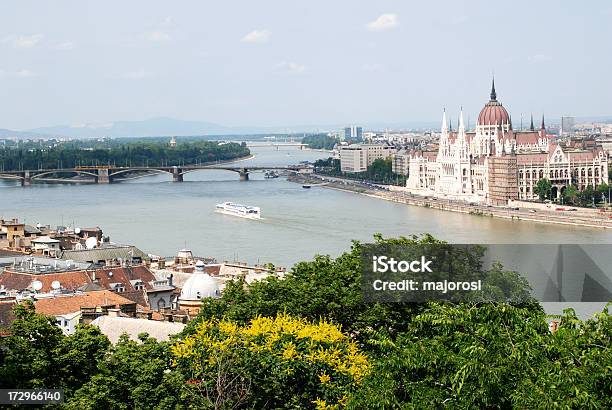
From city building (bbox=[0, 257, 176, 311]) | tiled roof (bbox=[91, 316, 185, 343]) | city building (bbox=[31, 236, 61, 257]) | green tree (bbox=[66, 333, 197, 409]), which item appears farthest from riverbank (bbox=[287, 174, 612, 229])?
green tree (bbox=[66, 333, 197, 409])

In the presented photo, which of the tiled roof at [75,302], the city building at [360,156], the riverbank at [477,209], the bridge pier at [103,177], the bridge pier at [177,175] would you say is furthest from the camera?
the city building at [360,156]

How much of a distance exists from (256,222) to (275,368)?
2287 cm

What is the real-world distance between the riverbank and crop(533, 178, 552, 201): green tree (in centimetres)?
247

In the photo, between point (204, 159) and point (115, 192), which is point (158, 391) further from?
point (204, 159)

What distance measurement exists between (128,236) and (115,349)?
1780 cm

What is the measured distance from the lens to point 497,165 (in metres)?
41.1

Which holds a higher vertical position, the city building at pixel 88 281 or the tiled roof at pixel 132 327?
the tiled roof at pixel 132 327

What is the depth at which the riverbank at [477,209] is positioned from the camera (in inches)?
1219

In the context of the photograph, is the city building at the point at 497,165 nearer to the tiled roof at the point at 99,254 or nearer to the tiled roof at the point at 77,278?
the tiled roof at the point at 99,254

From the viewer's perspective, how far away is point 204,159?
236 feet

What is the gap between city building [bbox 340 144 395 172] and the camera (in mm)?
63000

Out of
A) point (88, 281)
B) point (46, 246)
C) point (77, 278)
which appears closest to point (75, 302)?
point (88, 281)

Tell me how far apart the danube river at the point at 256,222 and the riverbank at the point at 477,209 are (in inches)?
25.8

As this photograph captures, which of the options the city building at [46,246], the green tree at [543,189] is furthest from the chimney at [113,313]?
the green tree at [543,189]
